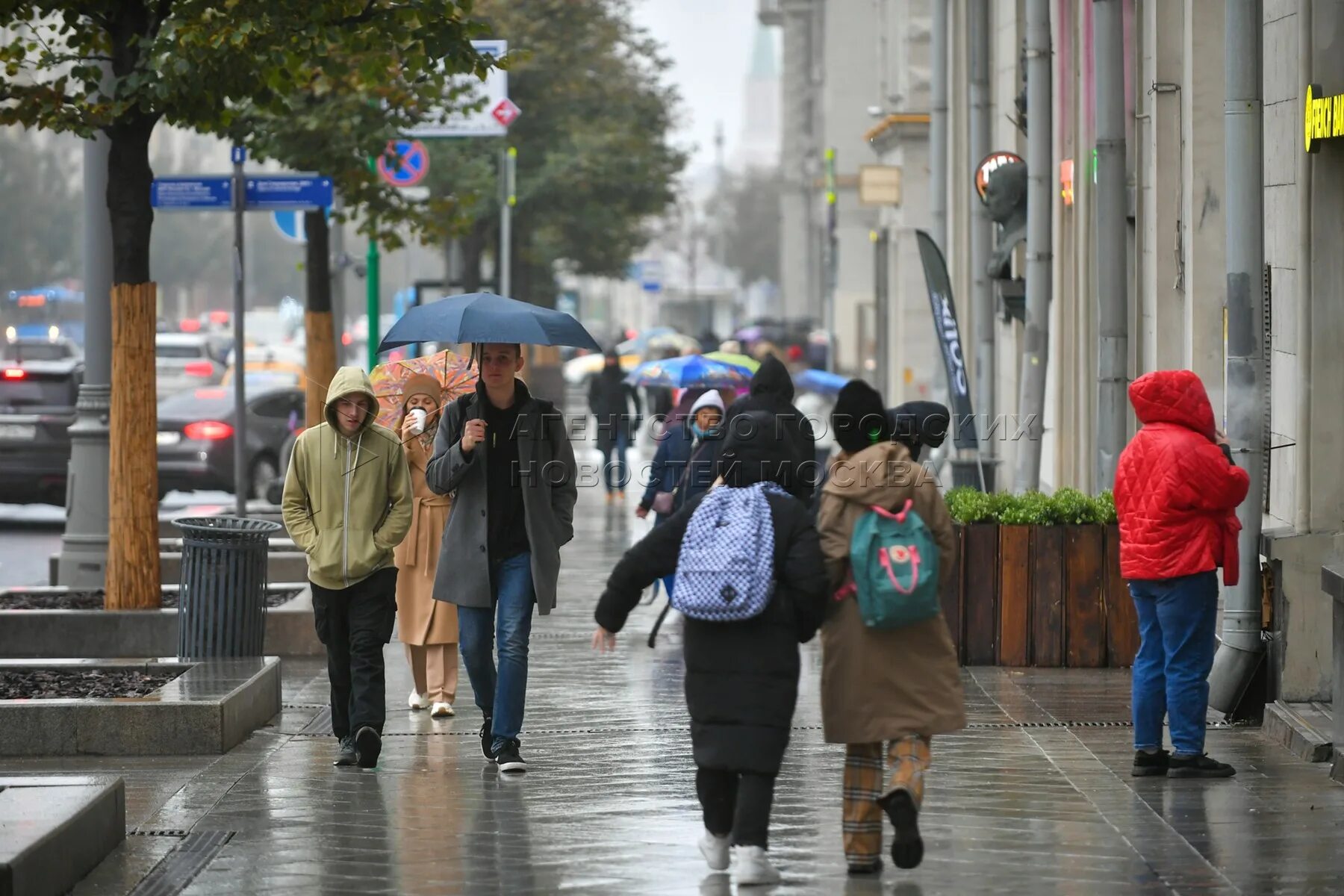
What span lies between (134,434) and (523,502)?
377 cm

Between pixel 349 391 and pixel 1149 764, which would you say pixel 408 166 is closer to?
pixel 349 391

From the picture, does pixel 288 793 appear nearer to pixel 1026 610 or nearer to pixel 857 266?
pixel 1026 610

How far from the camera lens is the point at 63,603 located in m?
13.0

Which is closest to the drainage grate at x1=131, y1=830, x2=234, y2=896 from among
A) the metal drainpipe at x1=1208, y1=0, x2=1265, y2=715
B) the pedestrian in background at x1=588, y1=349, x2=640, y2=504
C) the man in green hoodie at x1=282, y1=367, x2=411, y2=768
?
the man in green hoodie at x1=282, y1=367, x2=411, y2=768

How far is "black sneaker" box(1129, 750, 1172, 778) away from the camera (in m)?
8.58

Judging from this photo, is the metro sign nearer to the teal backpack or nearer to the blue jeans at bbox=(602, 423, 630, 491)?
the blue jeans at bbox=(602, 423, 630, 491)

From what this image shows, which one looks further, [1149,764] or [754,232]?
[754,232]

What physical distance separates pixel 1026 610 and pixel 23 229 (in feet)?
308

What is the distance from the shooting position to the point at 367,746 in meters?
8.93

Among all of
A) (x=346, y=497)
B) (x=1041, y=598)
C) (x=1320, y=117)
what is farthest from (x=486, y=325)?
(x=1041, y=598)

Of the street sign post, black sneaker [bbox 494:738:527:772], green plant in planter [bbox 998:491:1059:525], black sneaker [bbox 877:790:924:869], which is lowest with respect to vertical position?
black sneaker [bbox 494:738:527:772]

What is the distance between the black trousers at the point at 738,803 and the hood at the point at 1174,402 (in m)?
2.63

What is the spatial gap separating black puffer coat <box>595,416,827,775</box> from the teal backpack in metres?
0.14

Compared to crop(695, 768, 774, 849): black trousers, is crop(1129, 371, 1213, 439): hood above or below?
above
